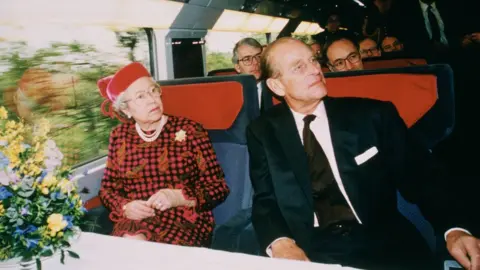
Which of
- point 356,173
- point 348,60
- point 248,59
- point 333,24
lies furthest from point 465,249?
point 333,24

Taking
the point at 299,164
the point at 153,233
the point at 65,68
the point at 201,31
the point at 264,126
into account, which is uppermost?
the point at 201,31

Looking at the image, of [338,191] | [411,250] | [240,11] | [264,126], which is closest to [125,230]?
[264,126]

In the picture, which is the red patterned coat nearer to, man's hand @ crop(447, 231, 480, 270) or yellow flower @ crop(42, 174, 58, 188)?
yellow flower @ crop(42, 174, 58, 188)

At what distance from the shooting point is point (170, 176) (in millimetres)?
2174

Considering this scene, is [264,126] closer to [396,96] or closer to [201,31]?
[396,96]

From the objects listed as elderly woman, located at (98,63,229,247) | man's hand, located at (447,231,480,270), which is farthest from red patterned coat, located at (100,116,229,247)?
man's hand, located at (447,231,480,270)

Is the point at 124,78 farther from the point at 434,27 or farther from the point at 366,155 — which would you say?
Result: the point at 434,27

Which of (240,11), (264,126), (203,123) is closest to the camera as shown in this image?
(264,126)

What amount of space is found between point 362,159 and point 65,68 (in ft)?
6.90

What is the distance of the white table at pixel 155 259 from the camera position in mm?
1206

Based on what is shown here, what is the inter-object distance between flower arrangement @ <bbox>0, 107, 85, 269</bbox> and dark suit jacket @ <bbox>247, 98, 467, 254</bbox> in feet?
2.82

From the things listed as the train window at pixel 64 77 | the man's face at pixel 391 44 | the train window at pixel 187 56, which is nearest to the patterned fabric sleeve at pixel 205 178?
the train window at pixel 64 77

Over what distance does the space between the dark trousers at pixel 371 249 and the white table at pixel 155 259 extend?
60 centimetres

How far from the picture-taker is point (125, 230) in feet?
6.73
